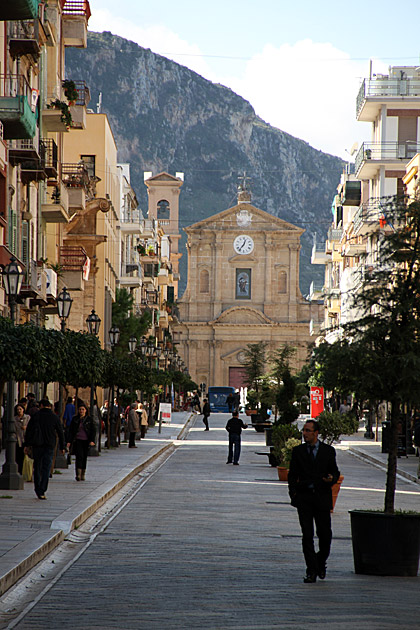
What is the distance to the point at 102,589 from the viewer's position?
955cm

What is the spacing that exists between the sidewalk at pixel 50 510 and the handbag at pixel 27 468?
0.21m

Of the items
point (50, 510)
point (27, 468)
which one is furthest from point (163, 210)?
point (50, 510)

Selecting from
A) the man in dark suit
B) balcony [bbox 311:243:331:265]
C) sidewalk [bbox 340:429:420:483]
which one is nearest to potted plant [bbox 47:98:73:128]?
sidewalk [bbox 340:429:420:483]

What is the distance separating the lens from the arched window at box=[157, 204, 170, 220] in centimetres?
11174

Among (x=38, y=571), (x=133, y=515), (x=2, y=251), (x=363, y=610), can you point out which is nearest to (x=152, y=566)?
(x=38, y=571)

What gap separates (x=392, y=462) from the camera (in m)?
11.5

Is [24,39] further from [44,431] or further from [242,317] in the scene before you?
[242,317]

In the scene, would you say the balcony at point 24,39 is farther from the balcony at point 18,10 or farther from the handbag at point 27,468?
the handbag at point 27,468

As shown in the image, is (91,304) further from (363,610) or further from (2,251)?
(363,610)

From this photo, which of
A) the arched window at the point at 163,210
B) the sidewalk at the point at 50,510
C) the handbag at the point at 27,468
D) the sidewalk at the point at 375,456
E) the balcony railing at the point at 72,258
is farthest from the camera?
the arched window at the point at 163,210

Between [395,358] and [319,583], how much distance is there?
8.49 ft

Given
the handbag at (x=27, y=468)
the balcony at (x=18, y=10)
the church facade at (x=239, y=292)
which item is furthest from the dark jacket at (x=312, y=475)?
the church facade at (x=239, y=292)

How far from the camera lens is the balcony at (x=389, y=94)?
53.3m

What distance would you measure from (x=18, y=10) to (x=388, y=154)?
34864 millimetres
